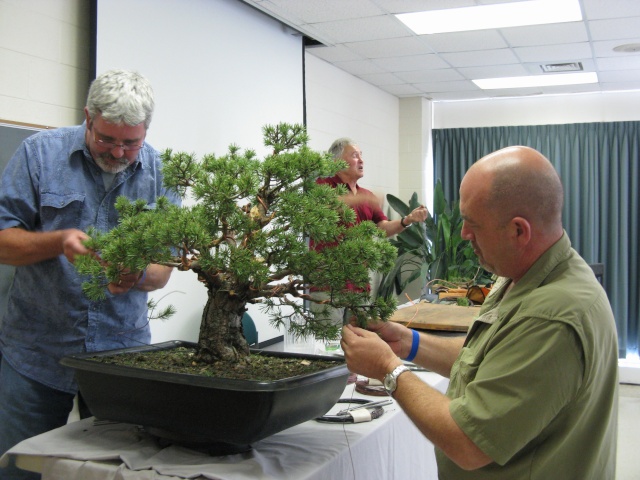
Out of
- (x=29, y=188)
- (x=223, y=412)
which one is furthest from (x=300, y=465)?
(x=29, y=188)

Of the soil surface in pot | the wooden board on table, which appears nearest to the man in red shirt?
the wooden board on table

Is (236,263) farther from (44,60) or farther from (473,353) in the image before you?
(44,60)

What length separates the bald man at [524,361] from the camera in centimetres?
121

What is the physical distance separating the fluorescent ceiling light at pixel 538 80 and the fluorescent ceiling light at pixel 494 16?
75.4 inches

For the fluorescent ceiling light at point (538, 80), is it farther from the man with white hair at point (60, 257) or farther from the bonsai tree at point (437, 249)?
the man with white hair at point (60, 257)

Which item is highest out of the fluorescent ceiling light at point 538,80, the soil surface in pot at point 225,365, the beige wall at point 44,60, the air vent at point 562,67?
the fluorescent ceiling light at point 538,80

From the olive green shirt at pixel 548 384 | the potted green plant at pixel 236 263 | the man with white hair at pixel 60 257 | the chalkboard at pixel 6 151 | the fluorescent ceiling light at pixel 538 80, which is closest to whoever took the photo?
the olive green shirt at pixel 548 384

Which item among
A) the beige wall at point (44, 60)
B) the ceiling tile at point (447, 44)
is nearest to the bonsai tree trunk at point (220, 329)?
the beige wall at point (44, 60)

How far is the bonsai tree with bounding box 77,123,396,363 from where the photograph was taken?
1.35m

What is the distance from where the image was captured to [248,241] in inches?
55.2

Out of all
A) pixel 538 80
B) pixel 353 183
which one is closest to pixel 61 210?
pixel 353 183

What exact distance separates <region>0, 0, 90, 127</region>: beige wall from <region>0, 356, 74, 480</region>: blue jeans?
1436 millimetres

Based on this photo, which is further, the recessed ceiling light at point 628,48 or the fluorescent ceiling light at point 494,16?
the recessed ceiling light at point 628,48

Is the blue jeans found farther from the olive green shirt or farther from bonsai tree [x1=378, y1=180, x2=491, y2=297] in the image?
bonsai tree [x1=378, y1=180, x2=491, y2=297]
